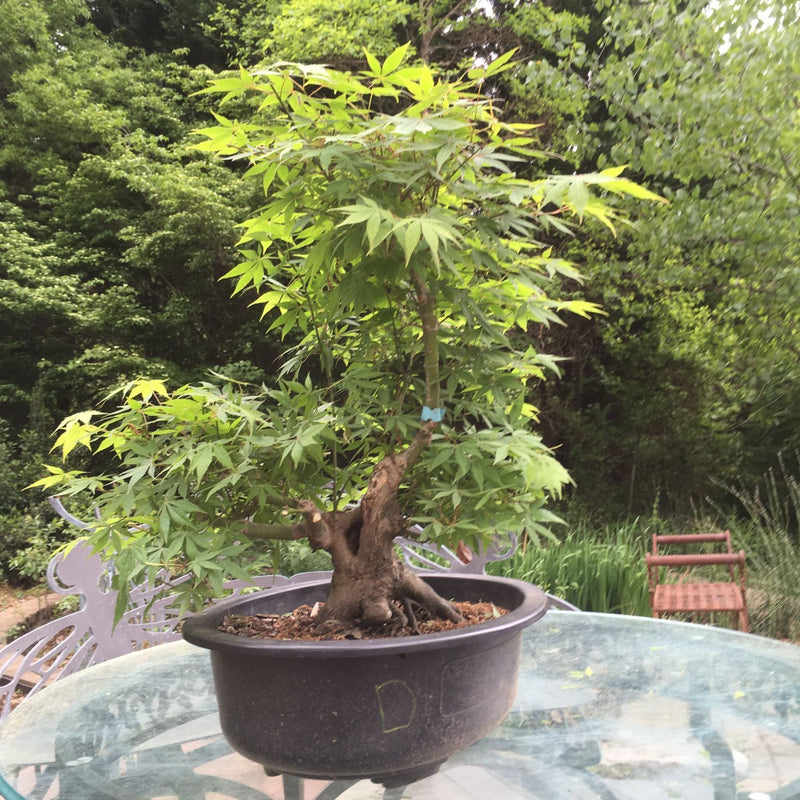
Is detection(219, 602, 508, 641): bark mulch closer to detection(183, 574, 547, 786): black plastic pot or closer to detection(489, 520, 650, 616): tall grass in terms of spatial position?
detection(183, 574, 547, 786): black plastic pot

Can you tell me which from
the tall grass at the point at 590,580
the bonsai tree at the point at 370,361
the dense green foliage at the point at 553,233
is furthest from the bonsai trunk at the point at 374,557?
the dense green foliage at the point at 553,233

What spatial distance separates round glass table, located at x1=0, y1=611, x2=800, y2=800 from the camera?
79 cm

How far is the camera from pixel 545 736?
92cm

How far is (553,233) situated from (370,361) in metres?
3.82

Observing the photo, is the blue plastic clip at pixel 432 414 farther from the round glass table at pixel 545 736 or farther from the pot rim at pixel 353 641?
the round glass table at pixel 545 736

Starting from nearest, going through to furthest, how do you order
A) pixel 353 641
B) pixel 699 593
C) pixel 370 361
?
1. pixel 353 641
2. pixel 370 361
3. pixel 699 593

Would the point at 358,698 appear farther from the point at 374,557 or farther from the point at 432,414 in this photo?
the point at 432,414

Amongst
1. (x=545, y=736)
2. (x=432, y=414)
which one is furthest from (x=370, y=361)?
(x=545, y=736)

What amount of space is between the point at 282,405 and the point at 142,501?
216 mm

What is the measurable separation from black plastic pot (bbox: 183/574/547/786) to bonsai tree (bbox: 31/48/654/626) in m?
0.12

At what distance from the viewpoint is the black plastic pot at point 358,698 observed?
0.72 metres

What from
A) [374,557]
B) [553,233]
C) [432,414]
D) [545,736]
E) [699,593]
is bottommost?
[699,593]

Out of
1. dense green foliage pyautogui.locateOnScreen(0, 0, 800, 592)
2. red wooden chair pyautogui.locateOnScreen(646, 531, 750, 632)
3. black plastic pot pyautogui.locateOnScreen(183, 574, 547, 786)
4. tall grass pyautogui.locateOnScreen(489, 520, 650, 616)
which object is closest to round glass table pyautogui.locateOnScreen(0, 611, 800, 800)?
black plastic pot pyautogui.locateOnScreen(183, 574, 547, 786)

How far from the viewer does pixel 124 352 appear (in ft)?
20.7
